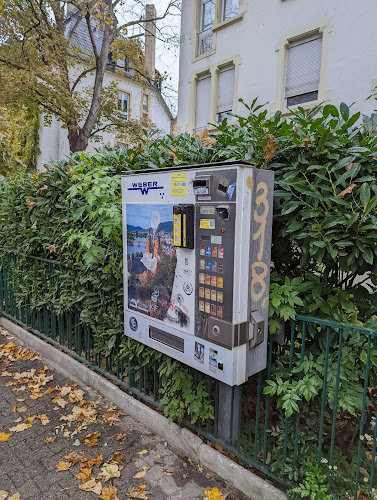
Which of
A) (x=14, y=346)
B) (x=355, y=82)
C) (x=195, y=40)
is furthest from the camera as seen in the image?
(x=195, y=40)

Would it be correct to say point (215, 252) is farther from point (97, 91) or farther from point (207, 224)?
point (97, 91)

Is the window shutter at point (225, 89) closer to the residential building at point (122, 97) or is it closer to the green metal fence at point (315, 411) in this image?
the residential building at point (122, 97)

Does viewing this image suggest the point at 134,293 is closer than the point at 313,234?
No

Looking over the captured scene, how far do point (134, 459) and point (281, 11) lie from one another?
450 inches

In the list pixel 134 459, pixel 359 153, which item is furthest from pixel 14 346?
pixel 359 153

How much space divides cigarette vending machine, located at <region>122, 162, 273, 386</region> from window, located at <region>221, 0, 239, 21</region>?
11.5m

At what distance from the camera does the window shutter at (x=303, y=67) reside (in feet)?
31.1

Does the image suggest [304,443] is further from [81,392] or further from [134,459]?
[81,392]

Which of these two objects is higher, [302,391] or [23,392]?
[302,391]

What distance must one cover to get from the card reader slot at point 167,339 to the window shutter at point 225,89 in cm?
1060

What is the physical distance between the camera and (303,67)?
9.77 m

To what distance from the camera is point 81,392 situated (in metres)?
3.73

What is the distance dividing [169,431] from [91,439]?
26.3 inches

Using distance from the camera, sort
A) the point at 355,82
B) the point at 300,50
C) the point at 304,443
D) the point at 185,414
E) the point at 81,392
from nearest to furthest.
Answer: the point at 304,443 < the point at 185,414 < the point at 81,392 < the point at 355,82 < the point at 300,50
